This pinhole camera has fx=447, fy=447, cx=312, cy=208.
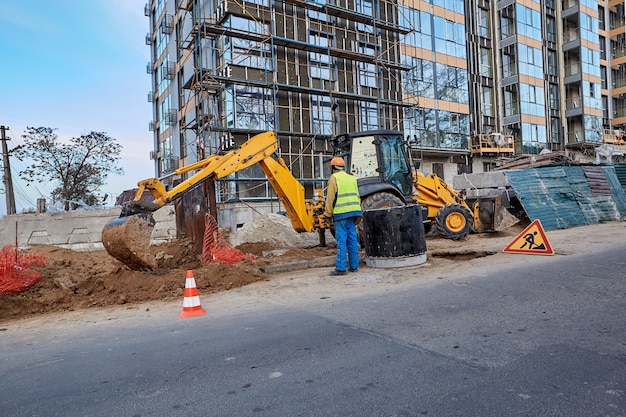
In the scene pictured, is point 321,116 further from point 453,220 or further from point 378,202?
point 378,202

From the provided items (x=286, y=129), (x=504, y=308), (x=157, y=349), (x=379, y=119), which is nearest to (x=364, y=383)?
(x=157, y=349)

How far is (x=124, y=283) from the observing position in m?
6.84

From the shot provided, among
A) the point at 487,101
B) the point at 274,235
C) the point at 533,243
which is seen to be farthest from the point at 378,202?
the point at 487,101

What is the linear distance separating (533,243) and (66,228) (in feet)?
41.0

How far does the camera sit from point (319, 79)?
2416 centimetres

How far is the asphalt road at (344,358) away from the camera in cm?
280

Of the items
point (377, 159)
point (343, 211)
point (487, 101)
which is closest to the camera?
point (343, 211)

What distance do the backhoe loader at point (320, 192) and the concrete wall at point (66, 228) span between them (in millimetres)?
3460

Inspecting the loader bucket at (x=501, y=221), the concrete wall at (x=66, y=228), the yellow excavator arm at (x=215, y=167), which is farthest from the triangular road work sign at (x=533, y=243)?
the concrete wall at (x=66, y=228)

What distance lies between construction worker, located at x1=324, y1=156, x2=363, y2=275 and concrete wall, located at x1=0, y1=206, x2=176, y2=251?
22.3 ft

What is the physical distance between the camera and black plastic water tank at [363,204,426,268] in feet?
26.2

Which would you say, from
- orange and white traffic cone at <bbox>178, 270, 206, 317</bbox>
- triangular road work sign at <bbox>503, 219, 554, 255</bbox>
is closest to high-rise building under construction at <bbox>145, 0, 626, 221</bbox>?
triangular road work sign at <bbox>503, 219, 554, 255</bbox>

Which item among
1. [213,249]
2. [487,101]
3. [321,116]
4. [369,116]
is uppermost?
[487,101]

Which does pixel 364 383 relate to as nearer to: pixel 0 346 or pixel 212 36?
pixel 0 346
